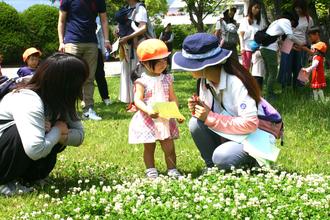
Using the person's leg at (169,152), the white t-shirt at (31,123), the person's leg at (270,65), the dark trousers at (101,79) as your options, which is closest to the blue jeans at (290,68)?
the person's leg at (270,65)

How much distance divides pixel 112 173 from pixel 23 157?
93 cm

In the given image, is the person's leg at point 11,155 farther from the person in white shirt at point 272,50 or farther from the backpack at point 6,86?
the person in white shirt at point 272,50

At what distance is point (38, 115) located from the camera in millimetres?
3764

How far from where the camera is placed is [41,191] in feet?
13.3

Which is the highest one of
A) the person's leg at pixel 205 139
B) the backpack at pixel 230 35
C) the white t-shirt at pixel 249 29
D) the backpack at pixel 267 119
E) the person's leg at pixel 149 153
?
the backpack at pixel 267 119

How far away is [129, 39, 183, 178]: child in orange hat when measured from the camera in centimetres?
443

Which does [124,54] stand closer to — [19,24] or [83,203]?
[83,203]

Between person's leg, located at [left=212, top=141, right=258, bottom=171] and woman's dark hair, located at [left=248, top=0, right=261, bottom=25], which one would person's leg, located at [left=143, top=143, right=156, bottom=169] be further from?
woman's dark hair, located at [left=248, top=0, right=261, bottom=25]

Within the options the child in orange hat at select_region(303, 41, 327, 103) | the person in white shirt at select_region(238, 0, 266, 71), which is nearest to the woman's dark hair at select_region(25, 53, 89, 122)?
the child in orange hat at select_region(303, 41, 327, 103)

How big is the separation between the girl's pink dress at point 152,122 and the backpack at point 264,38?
13.8 ft

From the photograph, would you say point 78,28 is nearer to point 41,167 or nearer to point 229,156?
point 41,167

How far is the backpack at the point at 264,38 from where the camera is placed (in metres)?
8.52

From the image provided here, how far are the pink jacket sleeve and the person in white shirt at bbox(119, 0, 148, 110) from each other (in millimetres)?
3309

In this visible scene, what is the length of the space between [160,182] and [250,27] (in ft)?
20.8
